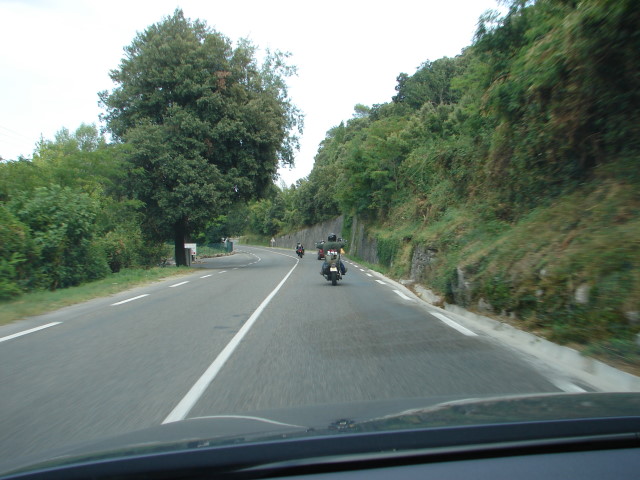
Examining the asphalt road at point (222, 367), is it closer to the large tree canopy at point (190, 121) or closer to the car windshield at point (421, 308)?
the car windshield at point (421, 308)

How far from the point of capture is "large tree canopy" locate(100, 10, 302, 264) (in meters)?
28.2

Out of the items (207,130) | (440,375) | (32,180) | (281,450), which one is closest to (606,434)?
(281,450)

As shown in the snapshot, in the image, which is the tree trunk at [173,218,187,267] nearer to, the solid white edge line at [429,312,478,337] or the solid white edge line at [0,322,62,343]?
the solid white edge line at [0,322,62,343]

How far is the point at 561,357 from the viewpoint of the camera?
610 centimetres

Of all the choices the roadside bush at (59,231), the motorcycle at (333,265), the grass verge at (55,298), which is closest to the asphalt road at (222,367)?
the grass verge at (55,298)

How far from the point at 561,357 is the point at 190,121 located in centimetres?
2587

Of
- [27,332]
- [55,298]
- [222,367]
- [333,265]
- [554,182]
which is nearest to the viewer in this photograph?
[222,367]

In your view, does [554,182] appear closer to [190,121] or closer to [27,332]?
[27,332]

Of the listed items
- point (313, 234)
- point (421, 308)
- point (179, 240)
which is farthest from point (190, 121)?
point (313, 234)

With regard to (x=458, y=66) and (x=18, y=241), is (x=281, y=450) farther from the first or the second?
(x=458, y=66)

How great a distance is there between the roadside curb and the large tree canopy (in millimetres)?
21854

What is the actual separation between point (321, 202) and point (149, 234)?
37.9 m

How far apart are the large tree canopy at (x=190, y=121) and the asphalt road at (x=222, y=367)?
18263 mm

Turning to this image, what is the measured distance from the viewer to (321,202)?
223 feet
